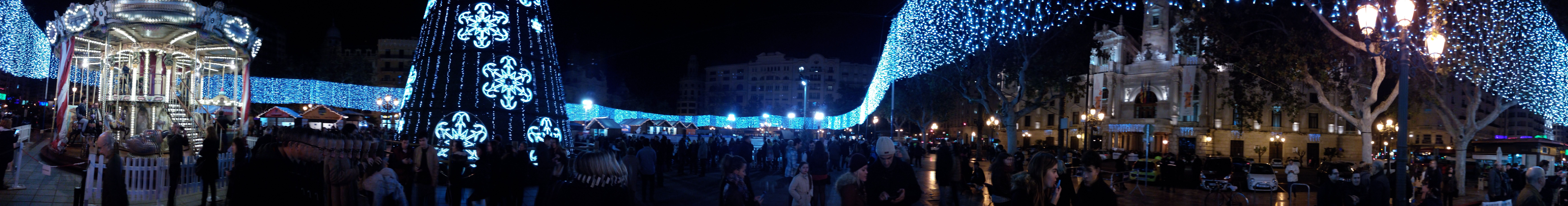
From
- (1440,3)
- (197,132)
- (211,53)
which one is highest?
(1440,3)

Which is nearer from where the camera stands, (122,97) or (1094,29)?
(122,97)

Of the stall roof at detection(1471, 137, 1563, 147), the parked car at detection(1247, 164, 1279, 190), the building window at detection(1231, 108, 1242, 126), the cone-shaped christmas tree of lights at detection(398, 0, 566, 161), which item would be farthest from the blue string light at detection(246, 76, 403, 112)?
the stall roof at detection(1471, 137, 1563, 147)

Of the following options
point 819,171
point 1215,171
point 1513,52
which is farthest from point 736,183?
point 1513,52

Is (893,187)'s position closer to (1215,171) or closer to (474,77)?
(474,77)

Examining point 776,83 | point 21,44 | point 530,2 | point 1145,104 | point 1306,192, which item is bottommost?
point 1306,192

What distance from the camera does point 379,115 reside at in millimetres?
38562

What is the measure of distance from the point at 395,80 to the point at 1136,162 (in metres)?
69.5

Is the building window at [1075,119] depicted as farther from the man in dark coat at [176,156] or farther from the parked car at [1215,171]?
the man in dark coat at [176,156]

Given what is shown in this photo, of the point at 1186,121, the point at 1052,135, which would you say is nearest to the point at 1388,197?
the point at 1186,121

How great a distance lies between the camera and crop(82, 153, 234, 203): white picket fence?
29.3 feet

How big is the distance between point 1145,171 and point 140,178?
48.2 feet

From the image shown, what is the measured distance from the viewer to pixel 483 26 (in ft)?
40.4

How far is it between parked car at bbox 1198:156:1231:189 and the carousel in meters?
16.5

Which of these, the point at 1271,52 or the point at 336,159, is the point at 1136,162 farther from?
the point at 336,159
